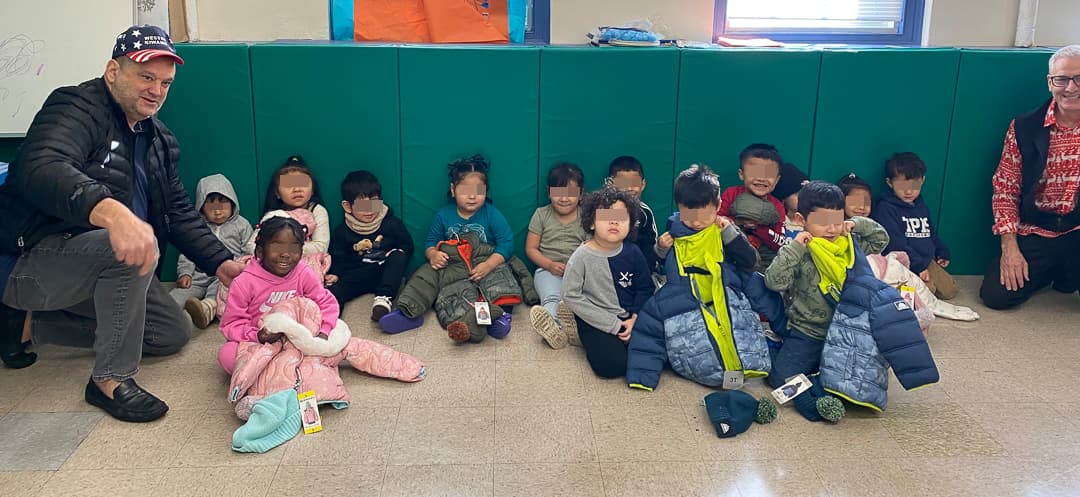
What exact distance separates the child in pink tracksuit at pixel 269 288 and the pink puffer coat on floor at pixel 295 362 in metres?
0.06

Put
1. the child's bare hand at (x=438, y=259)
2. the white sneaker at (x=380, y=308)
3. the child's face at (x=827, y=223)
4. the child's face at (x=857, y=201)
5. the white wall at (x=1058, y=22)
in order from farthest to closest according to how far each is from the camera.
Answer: the white wall at (x=1058, y=22) < the child's face at (x=857, y=201) < the child's bare hand at (x=438, y=259) < the white sneaker at (x=380, y=308) < the child's face at (x=827, y=223)

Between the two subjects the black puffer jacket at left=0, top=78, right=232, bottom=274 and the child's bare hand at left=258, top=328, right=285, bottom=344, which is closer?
the black puffer jacket at left=0, top=78, right=232, bottom=274

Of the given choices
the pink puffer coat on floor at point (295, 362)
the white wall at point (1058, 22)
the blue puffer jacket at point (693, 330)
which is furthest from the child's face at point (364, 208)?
the white wall at point (1058, 22)

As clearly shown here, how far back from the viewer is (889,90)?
14.4 feet

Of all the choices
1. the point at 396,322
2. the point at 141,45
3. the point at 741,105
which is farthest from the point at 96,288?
the point at 741,105

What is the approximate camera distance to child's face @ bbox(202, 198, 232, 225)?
4.09 m

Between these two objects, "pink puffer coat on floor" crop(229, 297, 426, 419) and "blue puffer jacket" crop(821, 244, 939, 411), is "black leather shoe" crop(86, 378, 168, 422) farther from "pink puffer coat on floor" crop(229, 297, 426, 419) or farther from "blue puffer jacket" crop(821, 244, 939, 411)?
"blue puffer jacket" crop(821, 244, 939, 411)

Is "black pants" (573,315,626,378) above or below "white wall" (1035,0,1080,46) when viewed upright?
below

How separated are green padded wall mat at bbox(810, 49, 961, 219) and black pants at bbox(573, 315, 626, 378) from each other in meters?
1.76

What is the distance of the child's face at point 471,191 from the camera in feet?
13.4

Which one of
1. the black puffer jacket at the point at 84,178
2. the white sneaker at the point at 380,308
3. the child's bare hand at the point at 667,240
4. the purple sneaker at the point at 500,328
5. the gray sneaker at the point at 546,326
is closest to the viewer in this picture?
the black puffer jacket at the point at 84,178

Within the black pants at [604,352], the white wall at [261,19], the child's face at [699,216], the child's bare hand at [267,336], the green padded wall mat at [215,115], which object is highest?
the white wall at [261,19]

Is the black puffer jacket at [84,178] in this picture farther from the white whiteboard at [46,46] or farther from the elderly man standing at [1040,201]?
the elderly man standing at [1040,201]

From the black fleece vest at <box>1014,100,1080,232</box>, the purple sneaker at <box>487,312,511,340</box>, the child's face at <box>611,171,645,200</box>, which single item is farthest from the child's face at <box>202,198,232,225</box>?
the black fleece vest at <box>1014,100,1080,232</box>
